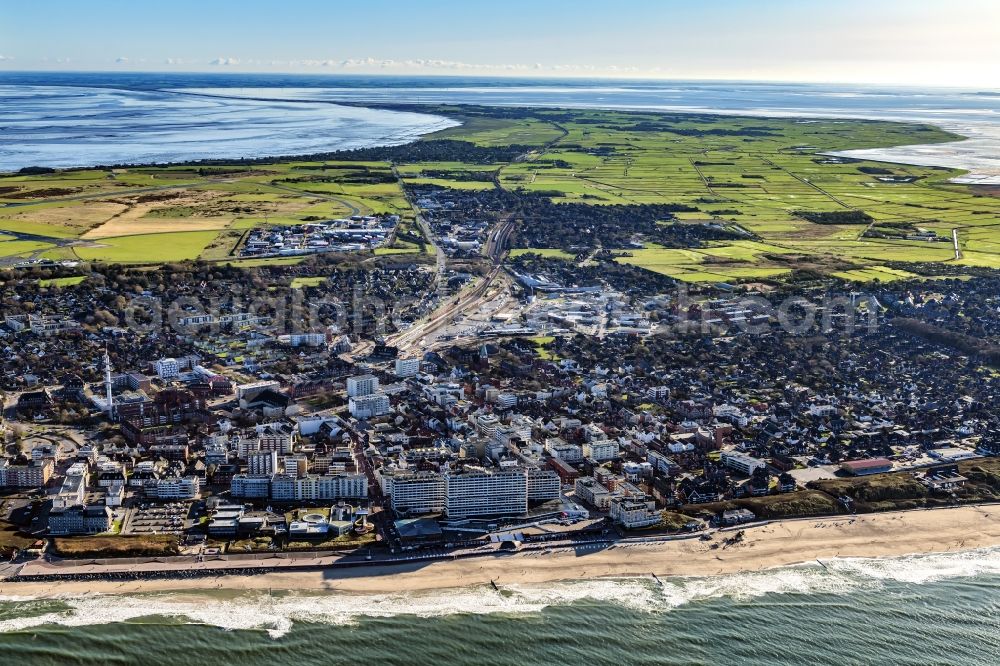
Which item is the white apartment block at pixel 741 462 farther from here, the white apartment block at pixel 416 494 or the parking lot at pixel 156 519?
the parking lot at pixel 156 519

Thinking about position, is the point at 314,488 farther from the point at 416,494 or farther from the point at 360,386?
the point at 360,386

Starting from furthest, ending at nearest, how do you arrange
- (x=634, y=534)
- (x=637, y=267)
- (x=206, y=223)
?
(x=206, y=223), (x=637, y=267), (x=634, y=534)

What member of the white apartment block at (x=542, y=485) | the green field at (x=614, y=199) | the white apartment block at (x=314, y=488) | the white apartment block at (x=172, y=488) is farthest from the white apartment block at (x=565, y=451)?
the green field at (x=614, y=199)

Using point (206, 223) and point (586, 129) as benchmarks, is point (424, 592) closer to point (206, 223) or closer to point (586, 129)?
point (206, 223)

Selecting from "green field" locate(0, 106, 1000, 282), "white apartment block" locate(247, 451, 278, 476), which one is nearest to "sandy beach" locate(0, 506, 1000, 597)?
"white apartment block" locate(247, 451, 278, 476)

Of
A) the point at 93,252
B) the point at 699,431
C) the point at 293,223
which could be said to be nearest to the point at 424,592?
the point at 699,431

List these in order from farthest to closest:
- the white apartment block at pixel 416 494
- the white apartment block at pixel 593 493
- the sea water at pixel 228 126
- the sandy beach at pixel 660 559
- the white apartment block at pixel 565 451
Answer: the sea water at pixel 228 126, the white apartment block at pixel 565 451, the white apartment block at pixel 593 493, the white apartment block at pixel 416 494, the sandy beach at pixel 660 559

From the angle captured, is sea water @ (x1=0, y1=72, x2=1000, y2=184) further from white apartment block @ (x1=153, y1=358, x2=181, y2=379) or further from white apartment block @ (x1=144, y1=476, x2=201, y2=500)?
white apartment block @ (x1=144, y1=476, x2=201, y2=500)
